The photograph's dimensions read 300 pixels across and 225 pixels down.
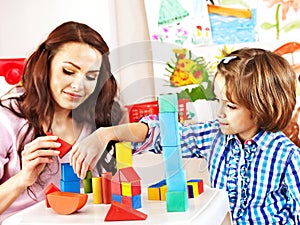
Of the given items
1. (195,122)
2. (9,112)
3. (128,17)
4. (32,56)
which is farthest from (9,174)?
(128,17)

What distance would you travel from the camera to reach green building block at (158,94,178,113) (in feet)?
1.98

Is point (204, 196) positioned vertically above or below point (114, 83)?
below

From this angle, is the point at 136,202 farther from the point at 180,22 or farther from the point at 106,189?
the point at 180,22

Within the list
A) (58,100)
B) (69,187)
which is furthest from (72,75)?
(69,187)

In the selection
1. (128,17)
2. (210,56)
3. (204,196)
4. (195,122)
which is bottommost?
(204,196)

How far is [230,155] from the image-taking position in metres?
1.12

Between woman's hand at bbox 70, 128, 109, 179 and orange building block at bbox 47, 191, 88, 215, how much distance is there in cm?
5

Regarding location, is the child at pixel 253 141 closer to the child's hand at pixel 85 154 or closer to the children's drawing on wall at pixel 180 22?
the children's drawing on wall at pixel 180 22

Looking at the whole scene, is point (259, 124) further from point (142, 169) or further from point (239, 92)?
point (142, 169)

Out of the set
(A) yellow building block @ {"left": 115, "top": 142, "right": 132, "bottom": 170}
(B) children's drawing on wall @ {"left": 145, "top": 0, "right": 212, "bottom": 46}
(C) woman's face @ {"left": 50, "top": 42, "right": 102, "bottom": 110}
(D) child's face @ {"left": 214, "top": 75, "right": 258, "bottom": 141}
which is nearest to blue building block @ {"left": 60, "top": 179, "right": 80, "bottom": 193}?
(A) yellow building block @ {"left": 115, "top": 142, "right": 132, "bottom": 170}

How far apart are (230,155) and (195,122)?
0.34 feet

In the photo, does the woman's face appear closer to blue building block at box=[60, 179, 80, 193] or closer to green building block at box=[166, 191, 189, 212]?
blue building block at box=[60, 179, 80, 193]

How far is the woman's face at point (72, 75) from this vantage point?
106cm

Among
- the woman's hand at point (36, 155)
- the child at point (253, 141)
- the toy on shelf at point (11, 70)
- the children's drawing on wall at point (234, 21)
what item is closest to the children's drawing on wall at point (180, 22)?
the children's drawing on wall at point (234, 21)
